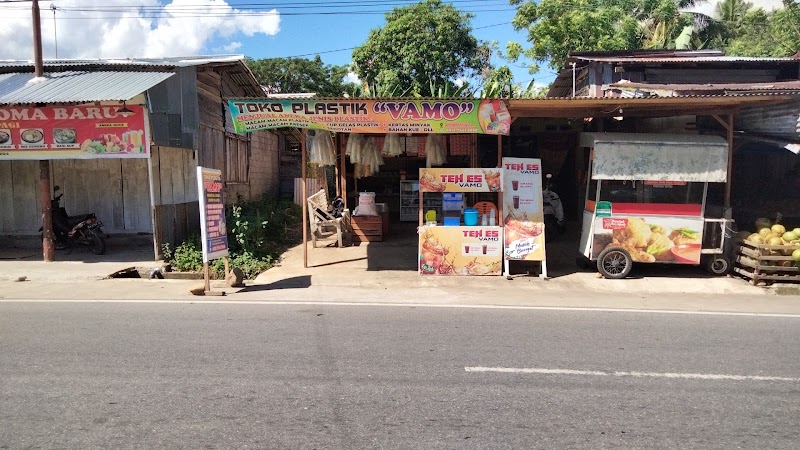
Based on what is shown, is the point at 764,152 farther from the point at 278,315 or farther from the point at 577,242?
the point at 278,315

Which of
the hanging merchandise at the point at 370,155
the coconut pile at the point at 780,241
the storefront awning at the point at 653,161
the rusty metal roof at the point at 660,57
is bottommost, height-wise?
the coconut pile at the point at 780,241

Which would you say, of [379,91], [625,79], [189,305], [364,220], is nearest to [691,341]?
[189,305]

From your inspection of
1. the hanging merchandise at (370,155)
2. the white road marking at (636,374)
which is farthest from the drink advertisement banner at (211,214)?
the white road marking at (636,374)

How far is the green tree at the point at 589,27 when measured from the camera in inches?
885

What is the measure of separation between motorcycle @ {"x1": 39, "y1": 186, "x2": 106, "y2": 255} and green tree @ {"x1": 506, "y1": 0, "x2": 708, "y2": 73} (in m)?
18.7

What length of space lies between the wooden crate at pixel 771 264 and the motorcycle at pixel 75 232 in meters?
12.7

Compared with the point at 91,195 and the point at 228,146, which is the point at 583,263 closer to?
the point at 228,146

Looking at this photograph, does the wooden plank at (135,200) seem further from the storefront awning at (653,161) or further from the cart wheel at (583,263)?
the storefront awning at (653,161)

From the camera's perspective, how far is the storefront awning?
9.32 m

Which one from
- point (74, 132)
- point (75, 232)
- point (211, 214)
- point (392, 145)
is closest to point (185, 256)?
point (211, 214)

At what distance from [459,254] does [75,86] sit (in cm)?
823

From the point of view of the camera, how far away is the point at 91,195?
43.2 feet

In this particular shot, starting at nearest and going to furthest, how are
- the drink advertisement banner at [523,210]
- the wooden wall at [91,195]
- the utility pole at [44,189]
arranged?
the drink advertisement banner at [523,210]
the utility pole at [44,189]
the wooden wall at [91,195]

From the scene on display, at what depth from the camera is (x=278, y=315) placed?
6812 mm
